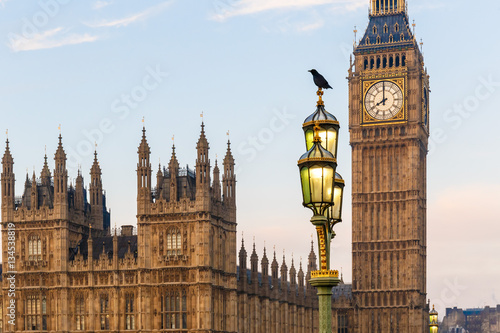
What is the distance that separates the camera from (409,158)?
12331cm

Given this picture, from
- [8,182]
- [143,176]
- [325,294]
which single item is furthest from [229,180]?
[325,294]

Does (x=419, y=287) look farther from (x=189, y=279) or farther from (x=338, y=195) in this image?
(x=338, y=195)

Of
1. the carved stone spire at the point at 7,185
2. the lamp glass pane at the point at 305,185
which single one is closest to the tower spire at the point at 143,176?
the carved stone spire at the point at 7,185

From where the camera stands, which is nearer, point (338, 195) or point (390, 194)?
point (338, 195)

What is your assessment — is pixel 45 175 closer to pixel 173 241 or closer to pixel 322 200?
pixel 173 241

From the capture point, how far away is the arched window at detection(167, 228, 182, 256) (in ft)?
281

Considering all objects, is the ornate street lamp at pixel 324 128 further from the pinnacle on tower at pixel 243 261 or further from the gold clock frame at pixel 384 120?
the gold clock frame at pixel 384 120

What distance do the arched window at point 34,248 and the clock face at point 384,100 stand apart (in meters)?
50.0

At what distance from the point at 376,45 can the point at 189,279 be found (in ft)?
170

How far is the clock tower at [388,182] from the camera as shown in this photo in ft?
402

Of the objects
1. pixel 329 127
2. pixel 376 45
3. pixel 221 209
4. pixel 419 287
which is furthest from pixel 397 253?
pixel 329 127

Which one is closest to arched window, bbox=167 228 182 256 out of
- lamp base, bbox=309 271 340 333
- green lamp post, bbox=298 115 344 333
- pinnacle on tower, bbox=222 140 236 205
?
pinnacle on tower, bbox=222 140 236 205

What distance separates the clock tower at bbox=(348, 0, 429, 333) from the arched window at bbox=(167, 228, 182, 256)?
4314 cm

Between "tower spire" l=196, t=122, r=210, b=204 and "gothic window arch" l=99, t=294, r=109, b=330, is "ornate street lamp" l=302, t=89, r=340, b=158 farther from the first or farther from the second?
"gothic window arch" l=99, t=294, r=109, b=330
